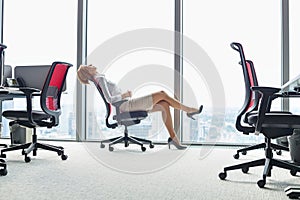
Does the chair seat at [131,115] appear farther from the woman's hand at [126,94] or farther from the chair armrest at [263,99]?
the chair armrest at [263,99]

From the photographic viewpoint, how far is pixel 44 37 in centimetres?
509

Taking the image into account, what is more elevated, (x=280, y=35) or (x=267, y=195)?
(x=280, y=35)

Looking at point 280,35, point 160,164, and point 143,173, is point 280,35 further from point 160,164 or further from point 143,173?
point 143,173

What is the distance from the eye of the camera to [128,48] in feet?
15.7

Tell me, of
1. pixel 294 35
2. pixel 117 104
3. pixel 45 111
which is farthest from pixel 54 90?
pixel 294 35

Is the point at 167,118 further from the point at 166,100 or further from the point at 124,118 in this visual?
the point at 124,118

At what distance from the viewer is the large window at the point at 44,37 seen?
16.2 feet

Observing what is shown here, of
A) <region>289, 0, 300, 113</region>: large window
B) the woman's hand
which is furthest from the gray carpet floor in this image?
<region>289, 0, 300, 113</region>: large window

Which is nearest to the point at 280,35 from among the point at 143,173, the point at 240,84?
the point at 240,84

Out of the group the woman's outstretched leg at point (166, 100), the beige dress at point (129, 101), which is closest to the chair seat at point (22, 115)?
the beige dress at point (129, 101)

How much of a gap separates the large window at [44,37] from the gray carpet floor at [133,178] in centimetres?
135

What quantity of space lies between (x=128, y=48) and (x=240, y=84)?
1.62 meters

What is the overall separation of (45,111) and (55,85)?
294 millimetres

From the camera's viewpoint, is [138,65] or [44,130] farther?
[44,130]
